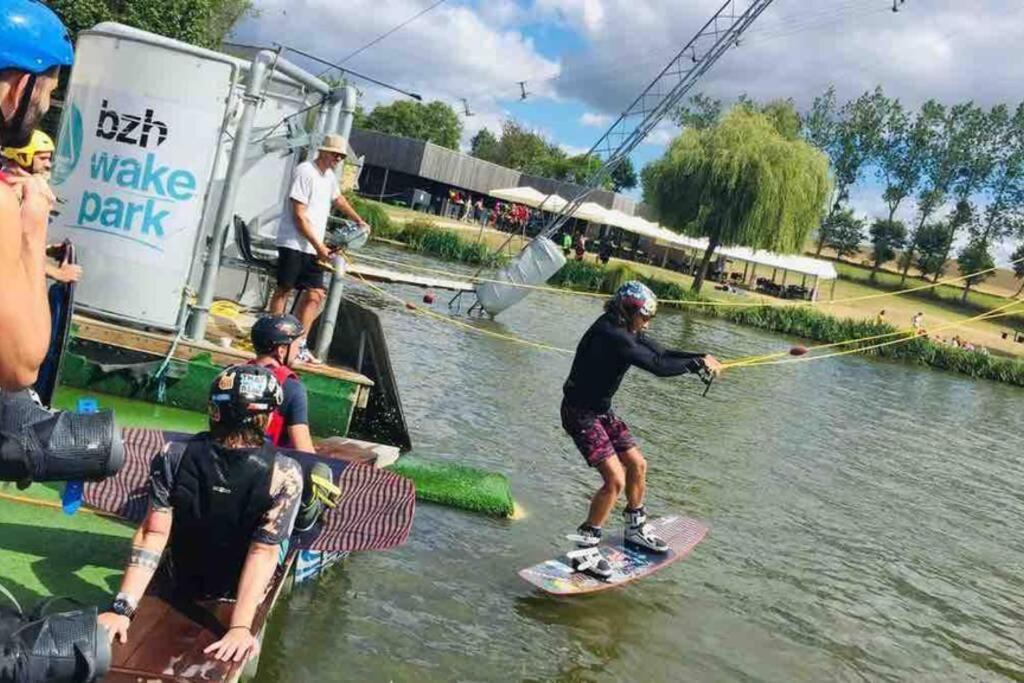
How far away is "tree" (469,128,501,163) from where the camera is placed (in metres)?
128

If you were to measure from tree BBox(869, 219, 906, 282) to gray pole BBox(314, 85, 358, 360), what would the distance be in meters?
82.1

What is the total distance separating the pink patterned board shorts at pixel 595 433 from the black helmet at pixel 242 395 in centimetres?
358

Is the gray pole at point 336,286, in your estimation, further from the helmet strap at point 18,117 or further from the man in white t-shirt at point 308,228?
the helmet strap at point 18,117

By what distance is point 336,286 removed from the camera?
33.1ft

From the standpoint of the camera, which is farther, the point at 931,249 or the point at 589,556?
the point at 931,249

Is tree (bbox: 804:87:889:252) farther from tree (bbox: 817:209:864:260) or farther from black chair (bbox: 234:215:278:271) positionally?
black chair (bbox: 234:215:278:271)

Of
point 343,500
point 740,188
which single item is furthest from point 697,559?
point 740,188

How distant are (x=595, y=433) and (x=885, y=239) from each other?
288ft

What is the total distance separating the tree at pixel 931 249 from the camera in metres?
86.5

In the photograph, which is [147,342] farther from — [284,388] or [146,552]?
[146,552]

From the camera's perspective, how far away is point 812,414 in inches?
810

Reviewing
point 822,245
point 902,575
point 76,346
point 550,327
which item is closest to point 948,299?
point 822,245

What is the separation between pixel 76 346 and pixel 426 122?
120 m

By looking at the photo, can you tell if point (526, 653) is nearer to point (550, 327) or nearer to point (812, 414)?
point (812, 414)
